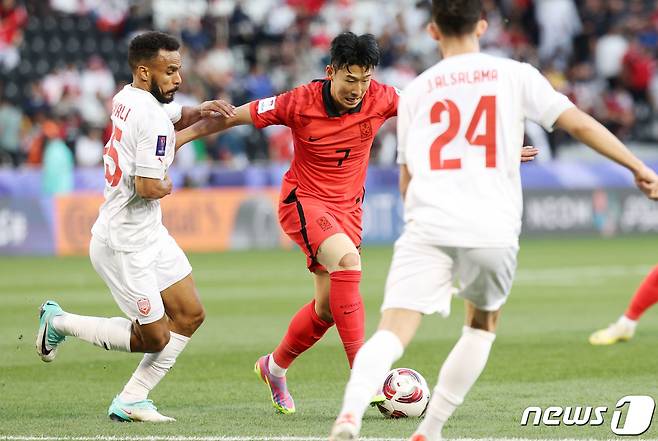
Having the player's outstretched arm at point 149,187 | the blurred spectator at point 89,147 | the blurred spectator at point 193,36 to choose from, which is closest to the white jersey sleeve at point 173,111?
the player's outstretched arm at point 149,187

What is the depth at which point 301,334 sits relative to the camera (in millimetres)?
7762

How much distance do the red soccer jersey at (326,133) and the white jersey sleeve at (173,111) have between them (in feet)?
1.45

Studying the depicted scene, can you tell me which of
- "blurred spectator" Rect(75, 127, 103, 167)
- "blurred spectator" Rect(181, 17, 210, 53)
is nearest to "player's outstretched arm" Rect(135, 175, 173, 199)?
"blurred spectator" Rect(75, 127, 103, 167)

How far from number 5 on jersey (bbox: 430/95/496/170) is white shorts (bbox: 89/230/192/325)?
234cm

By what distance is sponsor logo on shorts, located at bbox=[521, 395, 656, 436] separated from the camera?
6.69 metres

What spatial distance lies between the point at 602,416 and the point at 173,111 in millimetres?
3086

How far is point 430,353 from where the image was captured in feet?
33.7

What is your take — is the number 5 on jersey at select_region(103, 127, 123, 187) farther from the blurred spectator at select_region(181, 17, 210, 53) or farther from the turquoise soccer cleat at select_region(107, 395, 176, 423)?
the blurred spectator at select_region(181, 17, 210, 53)

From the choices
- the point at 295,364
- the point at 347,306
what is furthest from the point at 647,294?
the point at 347,306

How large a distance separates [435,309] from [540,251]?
1521 centimetres

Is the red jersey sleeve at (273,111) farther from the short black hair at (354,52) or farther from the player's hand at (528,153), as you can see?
the player's hand at (528,153)

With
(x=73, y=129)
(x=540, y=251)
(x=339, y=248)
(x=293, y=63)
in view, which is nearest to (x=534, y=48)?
(x=293, y=63)

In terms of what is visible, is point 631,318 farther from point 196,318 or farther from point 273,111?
point 196,318

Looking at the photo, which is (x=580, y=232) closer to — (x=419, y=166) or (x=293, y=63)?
(x=293, y=63)
